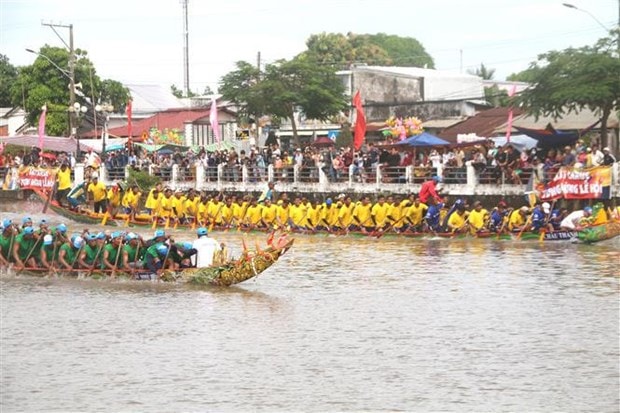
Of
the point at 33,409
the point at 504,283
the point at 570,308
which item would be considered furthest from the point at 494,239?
the point at 33,409

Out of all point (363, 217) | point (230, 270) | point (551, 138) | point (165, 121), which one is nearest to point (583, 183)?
point (551, 138)

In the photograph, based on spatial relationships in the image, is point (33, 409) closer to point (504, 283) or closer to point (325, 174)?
point (504, 283)

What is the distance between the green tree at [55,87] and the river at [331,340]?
90.9ft

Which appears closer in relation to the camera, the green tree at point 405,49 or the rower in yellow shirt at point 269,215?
the rower in yellow shirt at point 269,215

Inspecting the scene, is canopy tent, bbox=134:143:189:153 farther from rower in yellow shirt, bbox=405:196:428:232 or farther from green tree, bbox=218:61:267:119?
rower in yellow shirt, bbox=405:196:428:232

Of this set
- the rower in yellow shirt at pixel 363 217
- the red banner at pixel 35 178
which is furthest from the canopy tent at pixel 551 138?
the red banner at pixel 35 178

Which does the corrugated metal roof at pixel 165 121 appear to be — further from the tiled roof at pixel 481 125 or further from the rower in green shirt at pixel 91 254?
the rower in green shirt at pixel 91 254

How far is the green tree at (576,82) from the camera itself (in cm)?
3191

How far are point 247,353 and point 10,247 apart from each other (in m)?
9.10

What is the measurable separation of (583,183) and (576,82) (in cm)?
415

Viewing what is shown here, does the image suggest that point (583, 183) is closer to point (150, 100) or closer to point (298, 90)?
point (298, 90)

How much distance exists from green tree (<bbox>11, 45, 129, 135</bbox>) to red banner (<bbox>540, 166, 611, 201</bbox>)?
27.2 m

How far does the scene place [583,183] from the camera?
1155 inches

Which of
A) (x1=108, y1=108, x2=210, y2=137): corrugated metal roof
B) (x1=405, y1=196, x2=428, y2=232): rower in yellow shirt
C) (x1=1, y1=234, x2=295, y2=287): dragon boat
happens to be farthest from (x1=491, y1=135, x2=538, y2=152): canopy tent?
(x1=108, y1=108, x2=210, y2=137): corrugated metal roof
